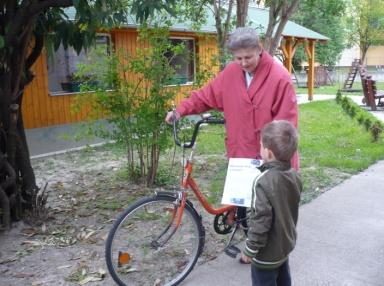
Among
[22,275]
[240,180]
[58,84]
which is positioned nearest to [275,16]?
[240,180]

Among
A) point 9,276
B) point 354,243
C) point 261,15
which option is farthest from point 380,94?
point 9,276

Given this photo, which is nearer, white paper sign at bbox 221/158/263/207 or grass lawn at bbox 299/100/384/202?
white paper sign at bbox 221/158/263/207

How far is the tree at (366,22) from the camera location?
36.6 m

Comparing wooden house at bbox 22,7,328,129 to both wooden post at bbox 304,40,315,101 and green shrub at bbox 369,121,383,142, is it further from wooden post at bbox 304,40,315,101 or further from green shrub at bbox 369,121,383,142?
wooden post at bbox 304,40,315,101

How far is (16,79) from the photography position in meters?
4.42

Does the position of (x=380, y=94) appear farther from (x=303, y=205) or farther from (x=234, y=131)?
(x=234, y=131)

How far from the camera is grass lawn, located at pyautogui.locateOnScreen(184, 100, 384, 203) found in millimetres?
6406

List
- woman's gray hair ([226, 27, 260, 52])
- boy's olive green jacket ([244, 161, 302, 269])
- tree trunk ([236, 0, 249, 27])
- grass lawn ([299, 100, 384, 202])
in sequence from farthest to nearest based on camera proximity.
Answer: tree trunk ([236, 0, 249, 27]) → grass lawn ([299, 100, 384, 202]) → woman's gray hair ([226, 27, 260, 52]) → boy's olive green jacket ([244, 161, 302, 269])

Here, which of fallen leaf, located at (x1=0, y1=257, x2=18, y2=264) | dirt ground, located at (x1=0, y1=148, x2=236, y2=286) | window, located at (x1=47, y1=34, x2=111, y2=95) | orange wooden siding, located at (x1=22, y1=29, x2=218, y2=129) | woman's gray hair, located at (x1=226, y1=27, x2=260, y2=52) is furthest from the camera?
window, located at (x1=47, y1=34, x2=111, y2=95)

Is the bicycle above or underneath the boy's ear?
underneath

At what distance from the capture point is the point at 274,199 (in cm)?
→ 253

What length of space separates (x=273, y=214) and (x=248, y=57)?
48.8 inches

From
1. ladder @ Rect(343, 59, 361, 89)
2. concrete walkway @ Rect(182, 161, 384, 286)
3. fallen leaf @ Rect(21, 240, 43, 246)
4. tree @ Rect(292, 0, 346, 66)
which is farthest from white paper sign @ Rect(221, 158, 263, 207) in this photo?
tree @ Rect(292, 0, 346, 66)

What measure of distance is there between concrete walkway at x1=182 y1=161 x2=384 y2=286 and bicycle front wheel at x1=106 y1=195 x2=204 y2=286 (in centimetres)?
17
